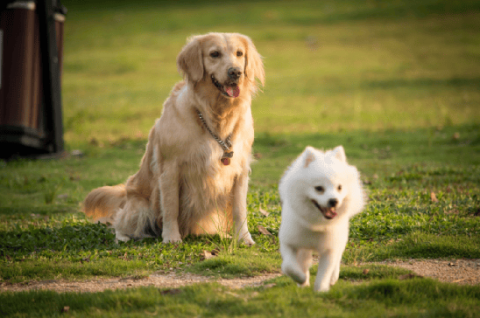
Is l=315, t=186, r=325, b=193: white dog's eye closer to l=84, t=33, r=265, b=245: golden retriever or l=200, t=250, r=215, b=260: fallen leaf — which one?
l=200, t=250, r=215, b=260: fallen leaf

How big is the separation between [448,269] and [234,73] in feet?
9.99

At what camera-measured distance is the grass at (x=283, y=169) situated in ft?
13.4

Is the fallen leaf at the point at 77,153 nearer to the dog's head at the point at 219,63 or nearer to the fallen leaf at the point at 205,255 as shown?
the dog's head at the point at 219,63

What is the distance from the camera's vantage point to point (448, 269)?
5035mm

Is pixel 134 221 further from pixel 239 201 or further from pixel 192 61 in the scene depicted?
pixel 192 61

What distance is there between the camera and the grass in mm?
4086

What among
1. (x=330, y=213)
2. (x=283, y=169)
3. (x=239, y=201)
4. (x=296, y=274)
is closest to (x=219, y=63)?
(x=239, y=201)

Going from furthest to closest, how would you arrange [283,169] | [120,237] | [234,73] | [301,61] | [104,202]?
[301,61] → [283,169] → [104,202] → [120,237] → [234,73]

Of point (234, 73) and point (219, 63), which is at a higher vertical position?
point (219, 63)

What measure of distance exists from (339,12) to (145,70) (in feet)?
69.4

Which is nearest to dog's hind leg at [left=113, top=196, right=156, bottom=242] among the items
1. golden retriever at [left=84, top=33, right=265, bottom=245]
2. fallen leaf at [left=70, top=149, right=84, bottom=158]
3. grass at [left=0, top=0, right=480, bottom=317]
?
golden retriever at [left=84, top=33, right=265, bottom=245]

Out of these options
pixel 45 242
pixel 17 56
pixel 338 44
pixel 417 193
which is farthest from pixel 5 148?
pixel 338 44

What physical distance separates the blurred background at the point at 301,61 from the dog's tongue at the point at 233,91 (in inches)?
385

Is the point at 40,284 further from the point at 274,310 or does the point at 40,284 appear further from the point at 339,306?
the point at 339,306
